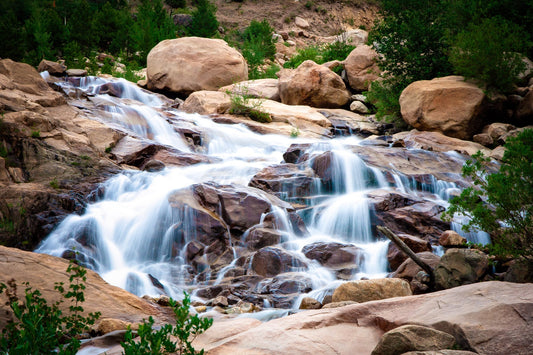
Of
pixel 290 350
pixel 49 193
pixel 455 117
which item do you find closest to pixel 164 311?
pixel 290 350

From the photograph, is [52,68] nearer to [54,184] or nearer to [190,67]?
[190,67]

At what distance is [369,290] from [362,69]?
16.3 metres

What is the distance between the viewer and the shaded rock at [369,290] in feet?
18.3

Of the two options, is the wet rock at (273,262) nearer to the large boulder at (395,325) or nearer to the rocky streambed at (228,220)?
the rocky streambed at (228,220)

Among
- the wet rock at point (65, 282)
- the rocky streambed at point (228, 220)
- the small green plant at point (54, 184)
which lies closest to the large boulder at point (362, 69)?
the rocky streambed at point (228, 220)

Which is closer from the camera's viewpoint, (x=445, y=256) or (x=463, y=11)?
(x=445, y=256)

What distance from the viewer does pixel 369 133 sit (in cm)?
1680

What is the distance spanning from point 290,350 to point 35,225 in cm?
572

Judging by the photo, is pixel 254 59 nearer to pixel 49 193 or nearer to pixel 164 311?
pixel 49 193

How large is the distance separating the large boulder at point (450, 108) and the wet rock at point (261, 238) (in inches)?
357

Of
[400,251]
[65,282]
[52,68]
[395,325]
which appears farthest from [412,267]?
[52,68]

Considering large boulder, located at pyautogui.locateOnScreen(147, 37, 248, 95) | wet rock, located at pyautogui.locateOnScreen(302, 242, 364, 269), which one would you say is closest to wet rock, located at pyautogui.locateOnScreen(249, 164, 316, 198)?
wet rock, located at pyautogui.locateOnScreen(302, 242, 364, 269)

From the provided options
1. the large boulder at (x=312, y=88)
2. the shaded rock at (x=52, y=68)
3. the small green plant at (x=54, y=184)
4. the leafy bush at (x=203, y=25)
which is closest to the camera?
the small green plant at (x=54, y=184)

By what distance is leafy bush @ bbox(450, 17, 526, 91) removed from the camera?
14.9 meters
